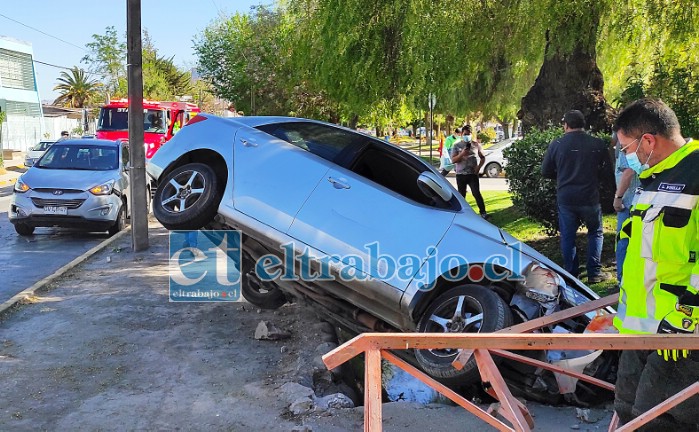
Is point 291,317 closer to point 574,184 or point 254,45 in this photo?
point 574,184

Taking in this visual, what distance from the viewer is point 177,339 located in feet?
19.0

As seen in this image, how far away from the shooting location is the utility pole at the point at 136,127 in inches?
373

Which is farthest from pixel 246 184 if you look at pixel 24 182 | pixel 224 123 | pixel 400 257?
pixel 24 182

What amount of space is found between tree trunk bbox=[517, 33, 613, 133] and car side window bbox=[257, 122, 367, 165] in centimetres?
481

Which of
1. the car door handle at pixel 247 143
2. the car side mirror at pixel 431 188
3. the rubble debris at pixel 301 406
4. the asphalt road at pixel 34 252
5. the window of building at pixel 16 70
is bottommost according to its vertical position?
the asphalt road at pixel 34 252

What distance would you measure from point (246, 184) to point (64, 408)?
2134mm

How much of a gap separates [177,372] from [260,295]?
1.58 m

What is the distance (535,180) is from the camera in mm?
8586

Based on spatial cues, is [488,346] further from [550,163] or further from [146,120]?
[146,120]

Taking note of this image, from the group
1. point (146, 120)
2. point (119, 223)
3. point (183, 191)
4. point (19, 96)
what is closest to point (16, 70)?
point (19, 96)

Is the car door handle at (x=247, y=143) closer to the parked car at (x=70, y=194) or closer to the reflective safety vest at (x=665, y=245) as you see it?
the reflective safety vest at (x=665, y=245)

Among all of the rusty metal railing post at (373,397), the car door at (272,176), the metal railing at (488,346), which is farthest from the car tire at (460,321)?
the rusty metal railing post at (373,397)

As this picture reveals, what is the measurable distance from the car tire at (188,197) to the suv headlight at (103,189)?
5627 mm

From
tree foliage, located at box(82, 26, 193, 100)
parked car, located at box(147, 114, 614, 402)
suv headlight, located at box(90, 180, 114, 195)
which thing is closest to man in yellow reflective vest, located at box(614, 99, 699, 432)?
parked car, located at box(147, 114, 614, 402)
